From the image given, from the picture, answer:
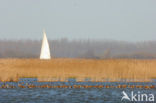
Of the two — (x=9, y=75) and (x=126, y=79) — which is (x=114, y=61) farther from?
(x=9, y=75)

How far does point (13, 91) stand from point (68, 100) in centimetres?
941

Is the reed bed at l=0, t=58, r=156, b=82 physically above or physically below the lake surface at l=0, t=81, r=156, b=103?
above

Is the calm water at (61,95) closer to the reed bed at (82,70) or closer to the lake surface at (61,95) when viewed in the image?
the lake surface at (61,95)

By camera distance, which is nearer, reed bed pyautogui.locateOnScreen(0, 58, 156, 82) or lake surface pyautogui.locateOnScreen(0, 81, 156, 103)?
lake surface pyautogui.locateOnScreen(0, 81, 156, 103)

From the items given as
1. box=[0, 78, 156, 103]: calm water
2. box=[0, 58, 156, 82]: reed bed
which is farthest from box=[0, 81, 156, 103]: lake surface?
box=[0, 58, 156, 82]: reed bed

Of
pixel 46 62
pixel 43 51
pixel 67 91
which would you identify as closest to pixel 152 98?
pixel 67 91

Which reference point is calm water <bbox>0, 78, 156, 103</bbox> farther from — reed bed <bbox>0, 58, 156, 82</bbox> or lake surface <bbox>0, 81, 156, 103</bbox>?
reed bed <bbox>0, 58, 156, 82</bbox>

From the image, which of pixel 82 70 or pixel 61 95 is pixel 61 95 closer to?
pixel 61 95

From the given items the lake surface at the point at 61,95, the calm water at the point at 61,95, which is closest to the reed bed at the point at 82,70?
the lake surface at the point at 61,95

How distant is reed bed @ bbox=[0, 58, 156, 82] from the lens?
56406 mm

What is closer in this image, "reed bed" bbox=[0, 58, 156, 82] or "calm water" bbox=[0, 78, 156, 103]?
"calm water" bbox=[0, 78, 156, 103]

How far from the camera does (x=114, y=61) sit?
60.2 metres

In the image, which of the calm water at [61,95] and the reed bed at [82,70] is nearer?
the calm water at [61,95]

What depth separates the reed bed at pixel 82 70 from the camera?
56406mm
